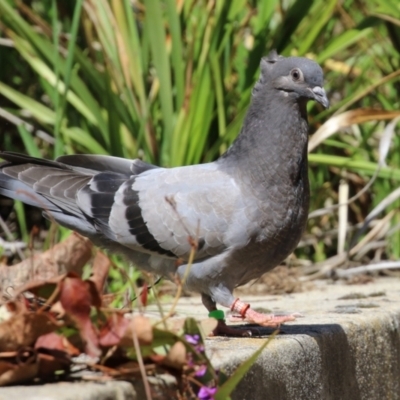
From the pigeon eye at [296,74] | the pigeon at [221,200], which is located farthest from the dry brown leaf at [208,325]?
the pigeon eye at [296,74]

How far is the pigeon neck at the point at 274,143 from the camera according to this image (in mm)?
3178

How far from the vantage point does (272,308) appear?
146 inches

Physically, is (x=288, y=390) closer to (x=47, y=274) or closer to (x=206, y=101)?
(x=47, y=274)

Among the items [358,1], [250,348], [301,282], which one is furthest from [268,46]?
[250,348]

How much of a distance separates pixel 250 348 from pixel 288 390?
7.2 inches

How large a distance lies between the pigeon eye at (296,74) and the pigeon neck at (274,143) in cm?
8

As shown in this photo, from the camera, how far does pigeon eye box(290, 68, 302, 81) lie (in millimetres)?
3229

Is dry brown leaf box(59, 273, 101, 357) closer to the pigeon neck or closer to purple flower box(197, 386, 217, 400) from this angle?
purple flower box(197, 386, 217, 400)

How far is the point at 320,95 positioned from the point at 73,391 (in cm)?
175

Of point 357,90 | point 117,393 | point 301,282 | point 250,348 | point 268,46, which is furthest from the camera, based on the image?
point 357,90

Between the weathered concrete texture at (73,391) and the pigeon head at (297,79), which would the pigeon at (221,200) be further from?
the weathered concrete texture at (73,391)

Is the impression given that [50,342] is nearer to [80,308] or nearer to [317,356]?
[80,308]

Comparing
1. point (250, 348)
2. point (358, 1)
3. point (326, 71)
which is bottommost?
point (250, 348)

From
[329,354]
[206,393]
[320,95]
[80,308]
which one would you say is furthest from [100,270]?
[320,95]
